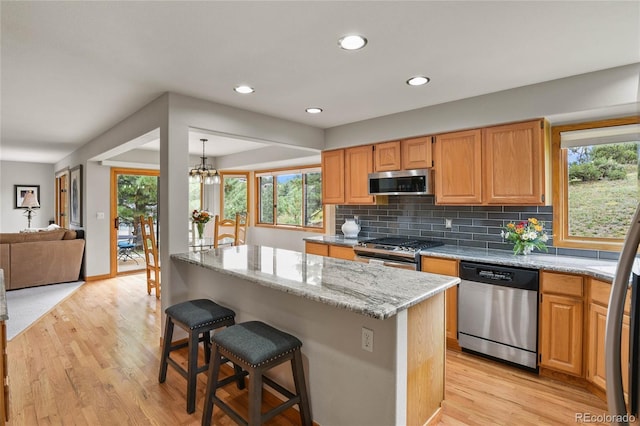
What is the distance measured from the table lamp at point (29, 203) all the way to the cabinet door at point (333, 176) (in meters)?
6.72

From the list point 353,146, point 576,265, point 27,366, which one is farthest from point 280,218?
point 576,265

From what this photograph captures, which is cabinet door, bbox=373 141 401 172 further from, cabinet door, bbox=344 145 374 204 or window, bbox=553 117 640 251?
window, bbox=553 117 640 251

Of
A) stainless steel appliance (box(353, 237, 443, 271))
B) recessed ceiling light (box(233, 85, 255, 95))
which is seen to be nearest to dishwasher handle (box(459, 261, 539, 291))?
stainless steel appliance (box(353, 237, 443, 271))

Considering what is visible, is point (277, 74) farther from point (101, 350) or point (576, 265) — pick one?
point (101, 350)

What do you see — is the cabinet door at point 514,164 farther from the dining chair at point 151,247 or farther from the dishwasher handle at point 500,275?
the dining chair at point 151,247

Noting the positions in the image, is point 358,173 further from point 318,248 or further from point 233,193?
point 233,193

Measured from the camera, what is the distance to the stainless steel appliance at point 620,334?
0.73 meters

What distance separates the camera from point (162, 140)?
10.0 feet

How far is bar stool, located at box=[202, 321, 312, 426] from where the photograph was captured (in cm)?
167

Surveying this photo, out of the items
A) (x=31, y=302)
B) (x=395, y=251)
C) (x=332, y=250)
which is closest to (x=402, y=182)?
(x=395, y=251)

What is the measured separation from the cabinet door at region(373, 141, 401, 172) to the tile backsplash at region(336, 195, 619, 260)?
18.6 inches

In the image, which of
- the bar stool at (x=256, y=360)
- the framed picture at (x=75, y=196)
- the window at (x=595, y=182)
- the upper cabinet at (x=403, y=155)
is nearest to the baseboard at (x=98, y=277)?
the framed picture at (x=75, y=196)

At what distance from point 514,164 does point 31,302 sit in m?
6.19

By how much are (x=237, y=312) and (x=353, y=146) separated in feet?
8.36
